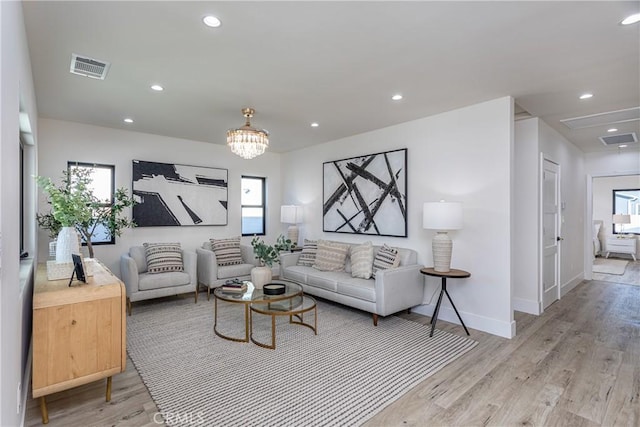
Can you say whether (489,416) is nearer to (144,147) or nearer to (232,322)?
(232,322)

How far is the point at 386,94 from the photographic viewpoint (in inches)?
131

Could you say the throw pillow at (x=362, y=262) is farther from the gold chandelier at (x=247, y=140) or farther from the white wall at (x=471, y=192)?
the gold chandelier at (x=247, y=140)

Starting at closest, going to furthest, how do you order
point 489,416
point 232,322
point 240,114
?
1. point 489,416
2. point 232,322
3. point 240,114

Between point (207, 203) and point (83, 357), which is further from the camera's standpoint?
point (207, 203)

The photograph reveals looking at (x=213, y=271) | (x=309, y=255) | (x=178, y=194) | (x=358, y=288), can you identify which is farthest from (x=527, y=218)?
(x=178, y=194)

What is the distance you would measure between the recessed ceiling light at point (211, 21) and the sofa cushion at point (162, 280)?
127 inches

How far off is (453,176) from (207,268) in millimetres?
3567

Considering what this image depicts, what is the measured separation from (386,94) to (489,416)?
2862 mm

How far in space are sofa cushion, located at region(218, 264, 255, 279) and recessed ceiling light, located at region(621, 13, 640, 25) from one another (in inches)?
186

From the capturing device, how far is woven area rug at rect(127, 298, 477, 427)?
2.09 meters

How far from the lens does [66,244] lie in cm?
252

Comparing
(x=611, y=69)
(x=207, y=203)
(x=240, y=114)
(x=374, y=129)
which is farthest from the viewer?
(x=207, y=203)

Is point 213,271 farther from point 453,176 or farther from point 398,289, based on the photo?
point 453,176

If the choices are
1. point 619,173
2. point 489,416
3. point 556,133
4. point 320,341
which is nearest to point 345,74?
point 320,341
